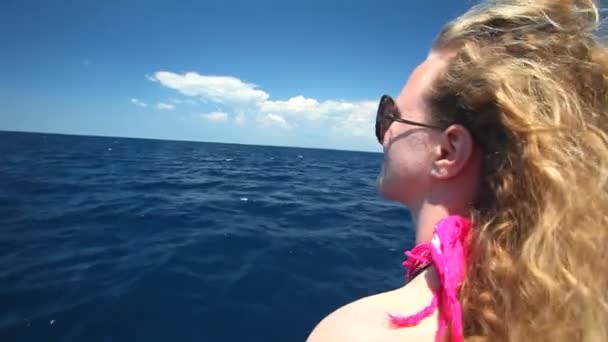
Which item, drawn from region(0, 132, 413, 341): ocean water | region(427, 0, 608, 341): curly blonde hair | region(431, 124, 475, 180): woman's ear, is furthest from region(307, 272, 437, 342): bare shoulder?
region(0, 132, 413, 341): ocean water

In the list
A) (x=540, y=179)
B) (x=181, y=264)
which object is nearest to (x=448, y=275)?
(x=540, y=179)

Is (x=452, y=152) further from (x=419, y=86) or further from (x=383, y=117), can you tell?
(x=383, y=117)

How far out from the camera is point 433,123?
3.78 ft

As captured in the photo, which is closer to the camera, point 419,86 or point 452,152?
point 452,152

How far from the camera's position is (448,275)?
89 cm

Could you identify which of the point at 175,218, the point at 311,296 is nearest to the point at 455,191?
the point at 311,296

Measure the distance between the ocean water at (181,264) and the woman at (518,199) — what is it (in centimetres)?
286

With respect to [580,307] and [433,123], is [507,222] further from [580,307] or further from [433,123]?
[433,123]

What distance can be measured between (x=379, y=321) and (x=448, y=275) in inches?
8.8

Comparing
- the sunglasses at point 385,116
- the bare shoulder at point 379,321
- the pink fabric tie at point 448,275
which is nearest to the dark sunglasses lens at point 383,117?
the sunglasses at point 385,116

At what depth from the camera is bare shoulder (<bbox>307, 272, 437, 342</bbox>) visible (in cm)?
86

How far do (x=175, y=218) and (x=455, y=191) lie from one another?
7.22 metres

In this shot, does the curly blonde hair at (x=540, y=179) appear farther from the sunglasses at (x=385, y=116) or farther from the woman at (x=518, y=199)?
the sunglasses at (x=385, y=116)

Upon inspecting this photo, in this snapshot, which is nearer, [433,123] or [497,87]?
[497,87]
